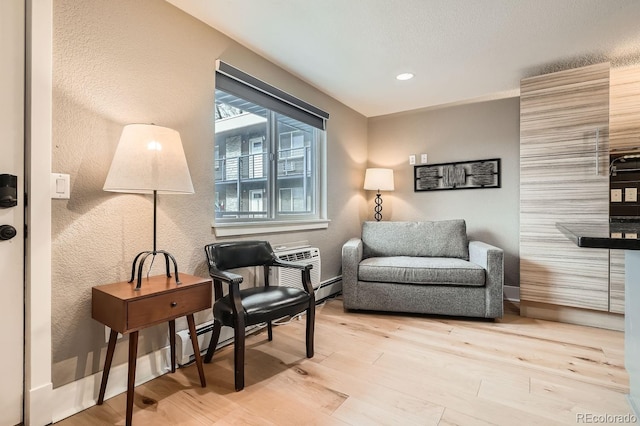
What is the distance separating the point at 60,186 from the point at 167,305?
76cm

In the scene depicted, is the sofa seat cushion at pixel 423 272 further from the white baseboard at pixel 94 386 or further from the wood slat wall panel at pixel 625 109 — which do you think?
the white baseboard at pixel 94 386

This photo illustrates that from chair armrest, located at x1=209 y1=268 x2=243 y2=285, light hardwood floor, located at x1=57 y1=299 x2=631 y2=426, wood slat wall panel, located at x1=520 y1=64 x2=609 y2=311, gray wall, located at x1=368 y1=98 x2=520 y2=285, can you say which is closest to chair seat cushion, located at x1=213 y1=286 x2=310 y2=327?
chair armrest, located at x1=209 y1=268 x2=243 y2=285

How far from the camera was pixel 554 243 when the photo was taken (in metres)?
2.74

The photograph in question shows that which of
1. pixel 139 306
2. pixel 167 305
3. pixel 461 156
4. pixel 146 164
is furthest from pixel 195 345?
pixel 461 156

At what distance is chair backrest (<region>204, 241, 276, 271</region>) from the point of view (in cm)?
204

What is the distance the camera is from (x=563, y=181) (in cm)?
271

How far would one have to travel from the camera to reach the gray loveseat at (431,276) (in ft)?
8.82

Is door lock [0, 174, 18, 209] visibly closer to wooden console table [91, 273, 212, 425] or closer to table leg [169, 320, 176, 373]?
wooden console table [91, 273, 212, 425]

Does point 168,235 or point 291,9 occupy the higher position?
point 291,9

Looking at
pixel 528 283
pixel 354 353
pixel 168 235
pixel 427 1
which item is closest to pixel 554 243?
pixel 528 283

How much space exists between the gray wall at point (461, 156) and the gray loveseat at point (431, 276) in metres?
0.50

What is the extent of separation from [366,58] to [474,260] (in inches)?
82.0

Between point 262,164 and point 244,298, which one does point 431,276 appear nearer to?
point 244,298

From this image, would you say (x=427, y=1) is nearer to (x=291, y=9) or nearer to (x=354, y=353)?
(x=291, y=9)
